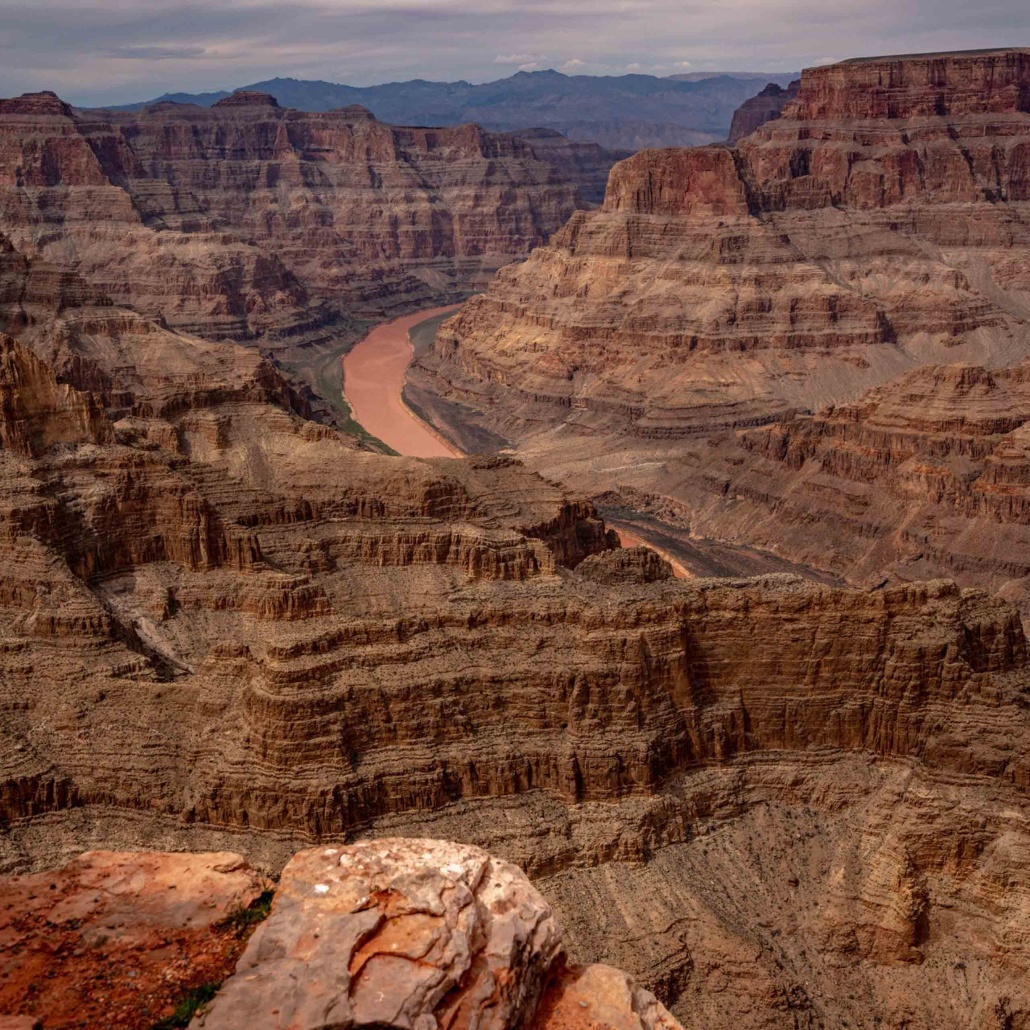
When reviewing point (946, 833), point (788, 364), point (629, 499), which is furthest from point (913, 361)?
point (946, 833)

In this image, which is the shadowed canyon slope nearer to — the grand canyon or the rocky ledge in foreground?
the grand canyon

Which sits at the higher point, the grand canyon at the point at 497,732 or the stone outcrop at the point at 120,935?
the stone outcrop at the point at 120,935

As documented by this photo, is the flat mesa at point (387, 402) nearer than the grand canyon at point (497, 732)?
No

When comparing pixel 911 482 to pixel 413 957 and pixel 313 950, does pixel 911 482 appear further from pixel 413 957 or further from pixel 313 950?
pixel 313 950

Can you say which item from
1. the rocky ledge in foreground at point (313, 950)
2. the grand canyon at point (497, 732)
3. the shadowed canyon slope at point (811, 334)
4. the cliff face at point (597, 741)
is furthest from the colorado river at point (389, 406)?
the rocky ledge in foreground at point (313, 950)

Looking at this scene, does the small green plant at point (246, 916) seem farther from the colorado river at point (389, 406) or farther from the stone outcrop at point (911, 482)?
the colorado river at point (389, 406)

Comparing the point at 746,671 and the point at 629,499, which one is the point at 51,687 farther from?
the point at 629,499
